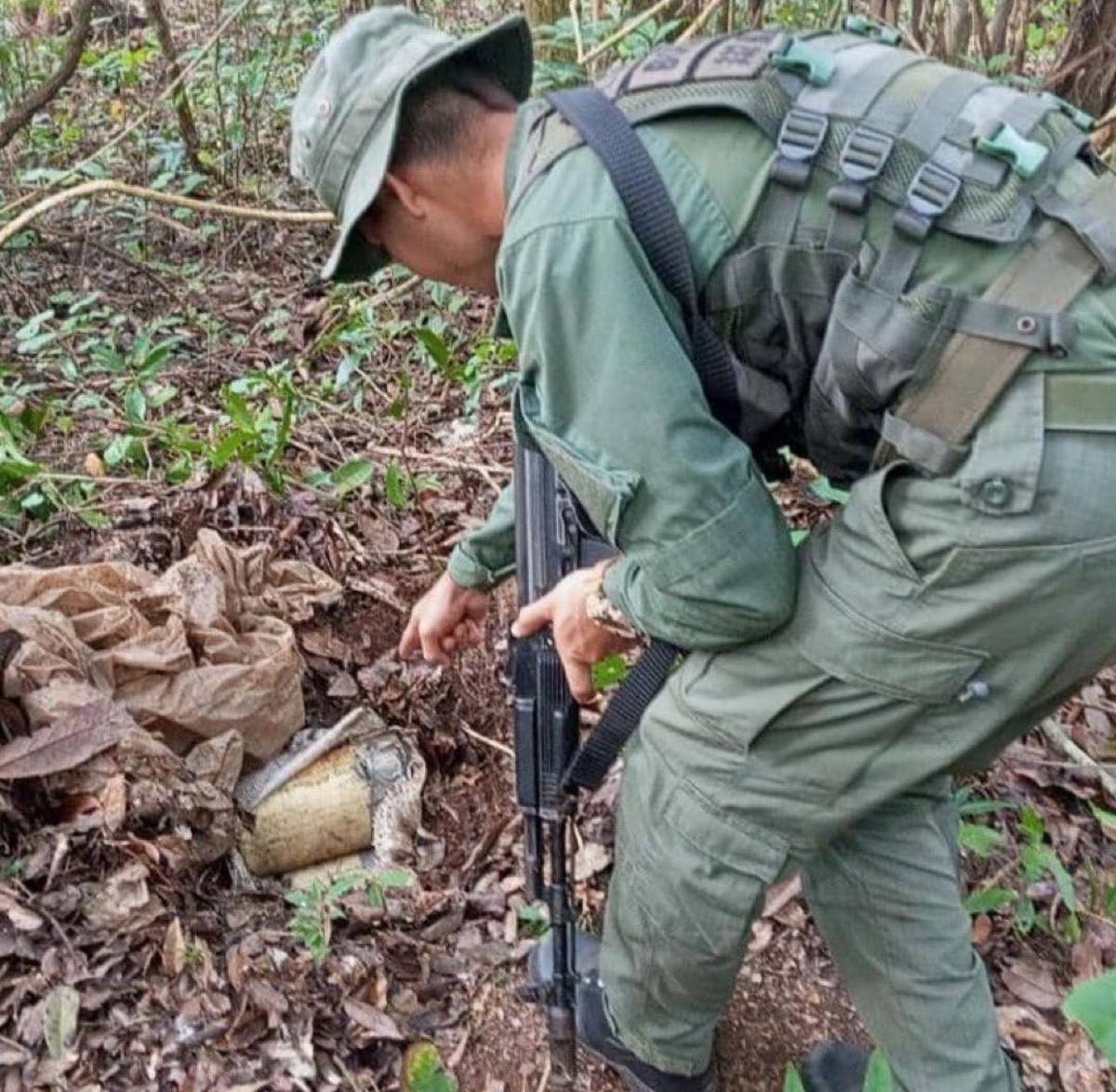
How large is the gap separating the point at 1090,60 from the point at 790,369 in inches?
99.7

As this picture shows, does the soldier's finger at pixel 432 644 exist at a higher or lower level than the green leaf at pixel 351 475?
higher

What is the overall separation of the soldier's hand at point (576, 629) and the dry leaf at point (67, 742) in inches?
42.3

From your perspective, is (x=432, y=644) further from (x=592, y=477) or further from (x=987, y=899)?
(x=987, y=899)

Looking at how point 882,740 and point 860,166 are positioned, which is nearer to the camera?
point 860,166

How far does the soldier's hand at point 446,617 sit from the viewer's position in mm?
2453

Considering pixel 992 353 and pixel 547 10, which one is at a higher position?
pixel 992 353

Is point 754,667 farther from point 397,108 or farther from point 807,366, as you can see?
point 397,108

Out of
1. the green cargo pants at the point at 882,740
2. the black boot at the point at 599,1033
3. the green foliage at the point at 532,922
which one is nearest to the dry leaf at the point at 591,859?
the green foliage at the point at 532,922

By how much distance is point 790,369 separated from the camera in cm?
175

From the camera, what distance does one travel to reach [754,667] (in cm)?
180

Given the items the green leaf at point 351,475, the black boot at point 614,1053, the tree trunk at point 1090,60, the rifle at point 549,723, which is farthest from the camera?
the green leaf at point 351,475

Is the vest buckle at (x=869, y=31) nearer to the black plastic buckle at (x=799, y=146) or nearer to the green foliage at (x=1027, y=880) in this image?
the black plastic buckle at (x=799, y=146)

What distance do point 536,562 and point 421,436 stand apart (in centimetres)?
219

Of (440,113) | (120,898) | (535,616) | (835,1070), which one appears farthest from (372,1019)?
(440,113)
